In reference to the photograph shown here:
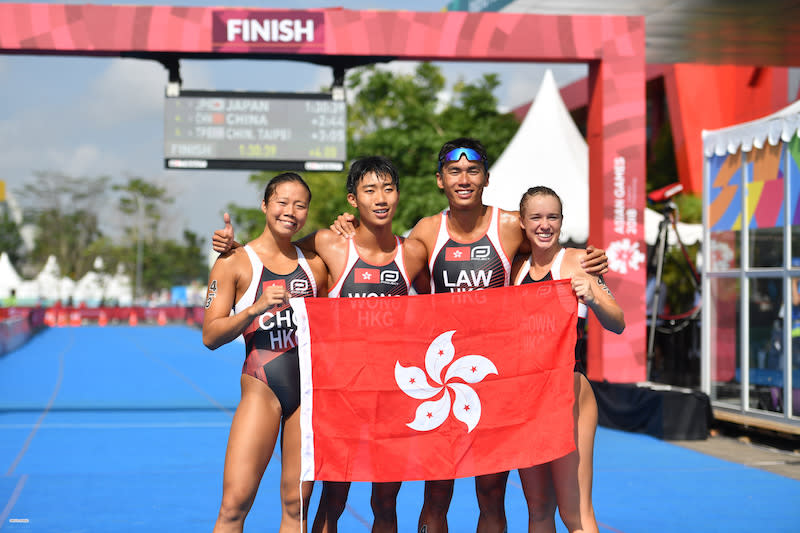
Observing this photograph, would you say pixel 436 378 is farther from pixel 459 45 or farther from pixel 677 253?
pixel 677 253

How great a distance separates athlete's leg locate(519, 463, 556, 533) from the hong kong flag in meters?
0.12

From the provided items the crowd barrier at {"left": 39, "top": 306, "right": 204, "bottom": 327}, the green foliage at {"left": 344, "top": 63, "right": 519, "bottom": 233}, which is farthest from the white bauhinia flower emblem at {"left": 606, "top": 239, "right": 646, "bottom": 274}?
the crowd barrier at {"left": 39, "top": 306, "right": 204, "bottom": 327}

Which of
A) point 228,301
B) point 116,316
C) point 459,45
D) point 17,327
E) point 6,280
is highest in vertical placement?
point 459,45

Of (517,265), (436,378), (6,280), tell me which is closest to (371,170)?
(517,265)

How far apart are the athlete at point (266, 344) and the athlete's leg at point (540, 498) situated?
1.13 meters

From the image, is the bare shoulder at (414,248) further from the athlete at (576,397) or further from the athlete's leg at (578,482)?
the athlete's leg at (578,482)

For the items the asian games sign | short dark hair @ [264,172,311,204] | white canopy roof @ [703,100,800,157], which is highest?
the asian games sign

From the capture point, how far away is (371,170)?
15.4ft

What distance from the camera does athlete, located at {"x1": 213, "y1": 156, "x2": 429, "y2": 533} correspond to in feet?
15.4

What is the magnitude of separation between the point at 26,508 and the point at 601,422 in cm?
748

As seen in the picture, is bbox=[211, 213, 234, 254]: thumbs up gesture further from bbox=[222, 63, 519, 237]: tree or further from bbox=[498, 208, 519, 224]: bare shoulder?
bbox=[222, 63, 519, 237]: tree

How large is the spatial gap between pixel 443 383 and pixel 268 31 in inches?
334

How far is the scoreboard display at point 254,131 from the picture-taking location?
12688mm

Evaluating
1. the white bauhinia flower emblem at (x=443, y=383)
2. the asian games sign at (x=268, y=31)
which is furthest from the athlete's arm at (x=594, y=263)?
the asian games sign at (x=268, y=31)
